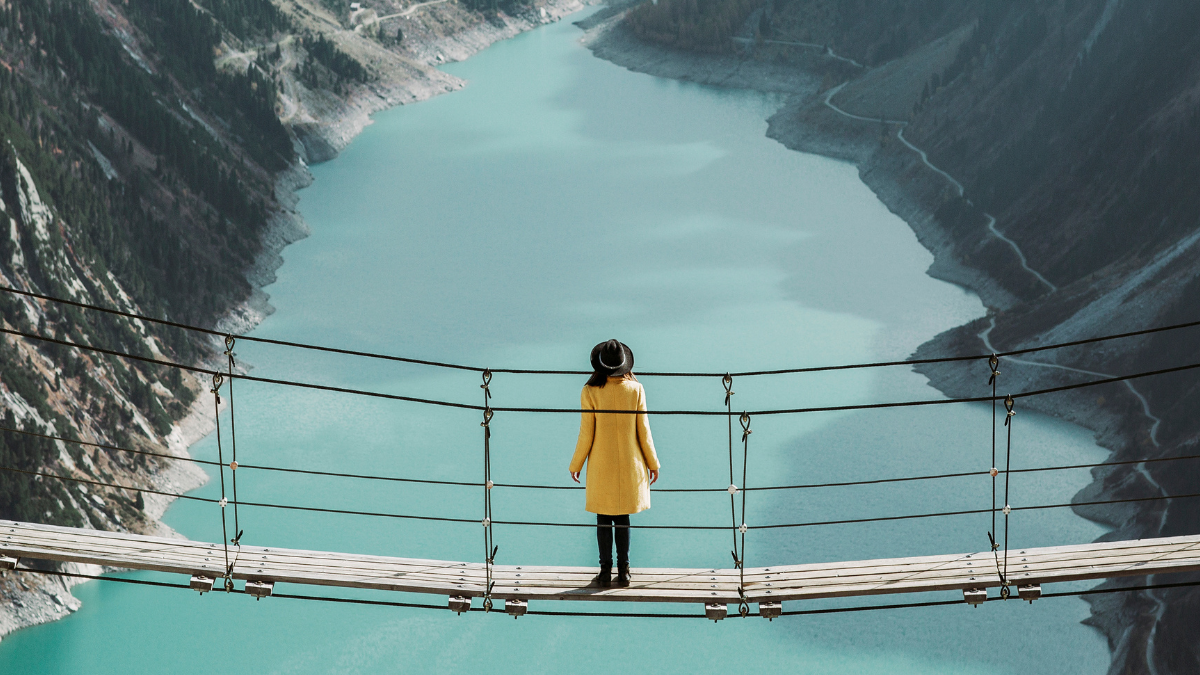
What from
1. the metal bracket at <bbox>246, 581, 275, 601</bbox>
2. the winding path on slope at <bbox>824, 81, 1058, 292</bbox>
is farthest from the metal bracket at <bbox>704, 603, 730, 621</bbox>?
the winding path on slope at <bbox>824, 81, 1058, 292</bbox>

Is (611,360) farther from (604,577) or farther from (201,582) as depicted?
(201,582)

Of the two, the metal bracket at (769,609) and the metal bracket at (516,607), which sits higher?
the metal bracket at (516,607)

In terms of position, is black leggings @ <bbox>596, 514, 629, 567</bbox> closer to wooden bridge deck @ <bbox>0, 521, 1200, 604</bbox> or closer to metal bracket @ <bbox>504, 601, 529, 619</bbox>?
wooden bridge deck @ <bbox>0, 521, 1200, 604</bbox>

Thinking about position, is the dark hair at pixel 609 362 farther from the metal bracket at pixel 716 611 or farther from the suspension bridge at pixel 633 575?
the metal bracket at pixel 716 611

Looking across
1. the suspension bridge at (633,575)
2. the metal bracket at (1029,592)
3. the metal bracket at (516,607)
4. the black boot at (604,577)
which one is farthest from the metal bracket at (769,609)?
the metal bracket at (1029,592)

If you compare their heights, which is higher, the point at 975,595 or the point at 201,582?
the point at 201,582

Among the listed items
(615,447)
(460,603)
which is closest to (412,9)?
(460,603)
